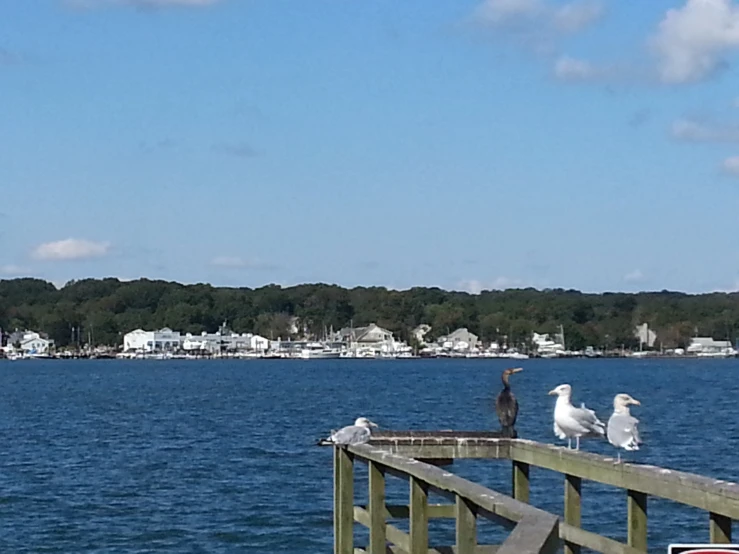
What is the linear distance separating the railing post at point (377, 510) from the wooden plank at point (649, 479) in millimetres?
1223

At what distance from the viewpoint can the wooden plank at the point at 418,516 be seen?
970 centimetres

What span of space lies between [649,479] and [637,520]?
559 mm

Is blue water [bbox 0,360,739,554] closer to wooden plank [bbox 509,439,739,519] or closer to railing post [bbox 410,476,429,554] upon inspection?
wooden plank [bbox 509,439,739,519]

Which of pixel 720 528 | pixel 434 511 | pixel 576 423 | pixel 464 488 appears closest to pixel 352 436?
pixel 434 511

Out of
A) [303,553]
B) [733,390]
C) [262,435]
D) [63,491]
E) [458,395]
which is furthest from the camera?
[733,390]

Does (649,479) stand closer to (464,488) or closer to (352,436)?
(464,488)

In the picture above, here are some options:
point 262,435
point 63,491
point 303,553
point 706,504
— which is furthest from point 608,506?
point 262,435

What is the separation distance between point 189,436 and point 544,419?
1519 centimetres

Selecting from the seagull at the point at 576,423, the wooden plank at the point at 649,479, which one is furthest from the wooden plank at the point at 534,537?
the seagull at the point at 576,423

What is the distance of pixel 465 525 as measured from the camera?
8.48m

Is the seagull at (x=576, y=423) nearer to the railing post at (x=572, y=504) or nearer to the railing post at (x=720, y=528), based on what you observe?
the railing post at (x=572, y=504)

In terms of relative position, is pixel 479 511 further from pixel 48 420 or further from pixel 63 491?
pixel 48 420

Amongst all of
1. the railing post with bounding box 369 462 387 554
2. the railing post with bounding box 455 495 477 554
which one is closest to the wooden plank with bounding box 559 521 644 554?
the railing post with bounding box 455 495 477 554

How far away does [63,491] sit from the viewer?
2891cm
